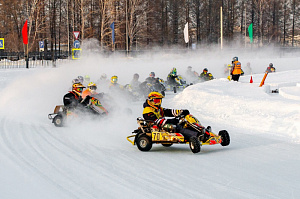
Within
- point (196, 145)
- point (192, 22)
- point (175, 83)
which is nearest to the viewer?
point (196, 145)

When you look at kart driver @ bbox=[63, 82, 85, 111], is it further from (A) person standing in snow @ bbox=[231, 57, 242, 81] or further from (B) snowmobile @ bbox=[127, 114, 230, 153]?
(A) person standing in snow @ bbox=[231, 57, 242, 81]

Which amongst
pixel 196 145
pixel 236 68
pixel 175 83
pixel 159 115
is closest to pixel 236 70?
pixel 236 68

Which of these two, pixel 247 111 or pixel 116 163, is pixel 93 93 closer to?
pixel 247 111

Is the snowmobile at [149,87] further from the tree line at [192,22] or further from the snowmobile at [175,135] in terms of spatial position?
the tree line at [192,22]

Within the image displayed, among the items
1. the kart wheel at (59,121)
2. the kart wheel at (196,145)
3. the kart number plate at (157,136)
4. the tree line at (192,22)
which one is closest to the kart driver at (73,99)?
the kart wheel at (59,121)

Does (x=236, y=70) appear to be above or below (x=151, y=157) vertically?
above

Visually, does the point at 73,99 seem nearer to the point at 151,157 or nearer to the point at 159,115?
the point at 159,115

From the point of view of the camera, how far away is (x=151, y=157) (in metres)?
9.36

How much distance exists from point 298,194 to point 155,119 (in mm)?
4563

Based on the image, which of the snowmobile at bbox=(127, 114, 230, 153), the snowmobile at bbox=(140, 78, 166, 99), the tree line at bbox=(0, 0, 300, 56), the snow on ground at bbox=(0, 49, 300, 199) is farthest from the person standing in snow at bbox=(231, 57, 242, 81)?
the tree line at bbox=(0, 0, 300, 56)

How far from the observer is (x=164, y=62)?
146 feet

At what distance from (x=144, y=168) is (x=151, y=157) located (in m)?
1.07

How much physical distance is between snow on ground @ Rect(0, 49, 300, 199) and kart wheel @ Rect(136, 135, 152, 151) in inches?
6.5

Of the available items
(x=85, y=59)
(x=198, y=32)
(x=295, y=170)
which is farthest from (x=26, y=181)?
(x=198, y=32)
